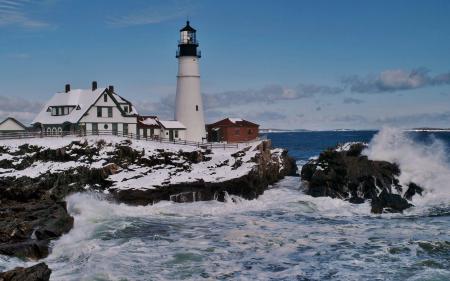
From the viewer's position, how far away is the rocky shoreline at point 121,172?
112ft

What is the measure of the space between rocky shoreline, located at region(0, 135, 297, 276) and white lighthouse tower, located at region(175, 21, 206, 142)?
29.3 feet

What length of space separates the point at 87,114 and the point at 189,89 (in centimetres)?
981

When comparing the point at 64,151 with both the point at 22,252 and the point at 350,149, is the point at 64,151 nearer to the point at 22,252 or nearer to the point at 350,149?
the point at 22,252

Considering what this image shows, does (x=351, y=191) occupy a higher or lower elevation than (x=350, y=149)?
lower

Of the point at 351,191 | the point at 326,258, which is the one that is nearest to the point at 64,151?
the point at 351,191

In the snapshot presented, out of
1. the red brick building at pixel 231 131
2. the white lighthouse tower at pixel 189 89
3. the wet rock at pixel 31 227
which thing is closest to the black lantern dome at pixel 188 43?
→ the white lighthouse tower at pixel 189 89

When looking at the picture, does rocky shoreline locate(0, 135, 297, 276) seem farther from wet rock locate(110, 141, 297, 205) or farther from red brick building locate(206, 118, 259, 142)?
red brick building locate(206, 118, 259, 142)

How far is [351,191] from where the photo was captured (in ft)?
124

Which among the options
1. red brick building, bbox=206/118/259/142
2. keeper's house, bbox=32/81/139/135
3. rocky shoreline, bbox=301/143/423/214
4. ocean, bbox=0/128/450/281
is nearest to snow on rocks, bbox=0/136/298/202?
ocean, bbox=0/128/450/281

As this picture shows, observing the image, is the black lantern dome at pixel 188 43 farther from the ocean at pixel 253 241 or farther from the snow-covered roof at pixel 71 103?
the ocean at pixel 253 241

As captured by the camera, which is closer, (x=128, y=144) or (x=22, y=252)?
(x=22, y=252)

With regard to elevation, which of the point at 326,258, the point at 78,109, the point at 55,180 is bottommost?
the point at 326,258

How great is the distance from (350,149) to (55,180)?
23.3 meters

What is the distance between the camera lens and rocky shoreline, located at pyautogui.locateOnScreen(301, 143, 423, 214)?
1483 inches
